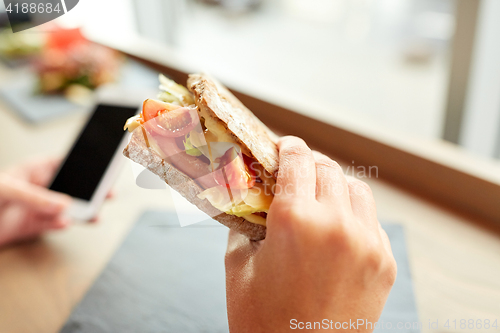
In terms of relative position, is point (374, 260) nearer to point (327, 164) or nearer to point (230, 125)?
point (327, 164)

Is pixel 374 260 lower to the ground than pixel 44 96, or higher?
higher

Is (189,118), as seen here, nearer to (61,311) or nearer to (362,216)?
(362,216)

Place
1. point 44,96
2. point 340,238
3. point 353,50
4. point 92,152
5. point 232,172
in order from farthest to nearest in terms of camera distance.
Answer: point 353,50 < point 44,96 < point 92,152 < point 232,172 < point 340,238

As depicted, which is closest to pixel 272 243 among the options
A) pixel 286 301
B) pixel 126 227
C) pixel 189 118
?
pixel 286 301

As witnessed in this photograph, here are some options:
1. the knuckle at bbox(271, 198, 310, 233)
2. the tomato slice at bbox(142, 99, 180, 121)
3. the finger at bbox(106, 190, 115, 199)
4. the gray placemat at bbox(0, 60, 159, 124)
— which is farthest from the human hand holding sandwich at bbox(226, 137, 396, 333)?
the gray placemat at bbox(0, 60, 159, 124)

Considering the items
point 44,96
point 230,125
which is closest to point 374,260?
point 230,125

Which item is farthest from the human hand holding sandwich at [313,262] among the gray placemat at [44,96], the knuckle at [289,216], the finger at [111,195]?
the gray placemat at [44,96]
